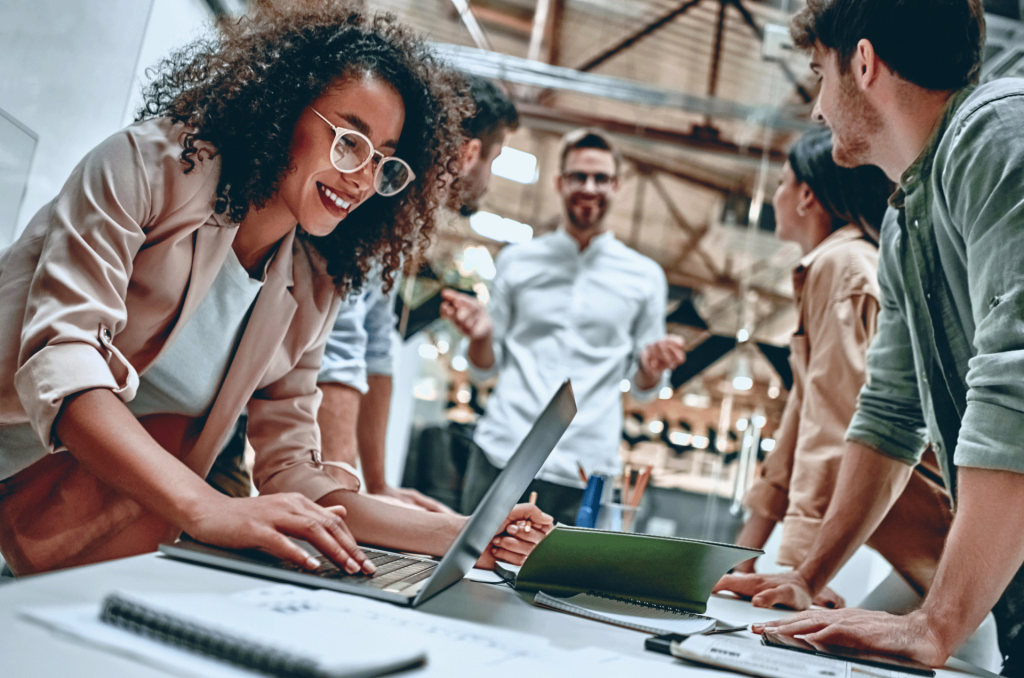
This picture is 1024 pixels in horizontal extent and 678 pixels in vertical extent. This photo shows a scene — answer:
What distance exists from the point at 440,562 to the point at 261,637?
1.02ft

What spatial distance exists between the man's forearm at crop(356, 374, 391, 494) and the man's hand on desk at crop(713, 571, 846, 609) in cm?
129

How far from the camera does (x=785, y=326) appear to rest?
3287mm

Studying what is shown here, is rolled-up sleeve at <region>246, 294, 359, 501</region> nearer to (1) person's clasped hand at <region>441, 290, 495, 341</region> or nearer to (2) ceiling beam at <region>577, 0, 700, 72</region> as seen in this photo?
(1) person's clasped hand at <region>441, 290, 495, 341</region>

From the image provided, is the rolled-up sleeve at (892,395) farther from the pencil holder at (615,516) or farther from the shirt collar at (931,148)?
the pencil holder at (615,516)

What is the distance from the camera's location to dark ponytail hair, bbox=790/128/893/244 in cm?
195

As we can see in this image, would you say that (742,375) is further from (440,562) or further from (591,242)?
(440,562)

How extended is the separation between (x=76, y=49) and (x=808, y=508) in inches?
72.6

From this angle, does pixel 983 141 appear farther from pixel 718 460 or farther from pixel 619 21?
pixel 619 21

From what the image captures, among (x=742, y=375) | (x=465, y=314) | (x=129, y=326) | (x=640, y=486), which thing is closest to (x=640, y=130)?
(x=742, y=375)

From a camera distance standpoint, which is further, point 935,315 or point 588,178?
point 588,178

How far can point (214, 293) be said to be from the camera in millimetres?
1205

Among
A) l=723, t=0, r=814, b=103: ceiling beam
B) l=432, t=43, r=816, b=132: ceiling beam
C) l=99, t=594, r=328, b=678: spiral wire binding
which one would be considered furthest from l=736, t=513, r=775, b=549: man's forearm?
l=432, t=43, r=816, b=132: ceiling beam

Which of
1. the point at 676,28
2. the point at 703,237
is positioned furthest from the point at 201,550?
the point at 703,237

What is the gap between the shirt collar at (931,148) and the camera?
1.20 metres
